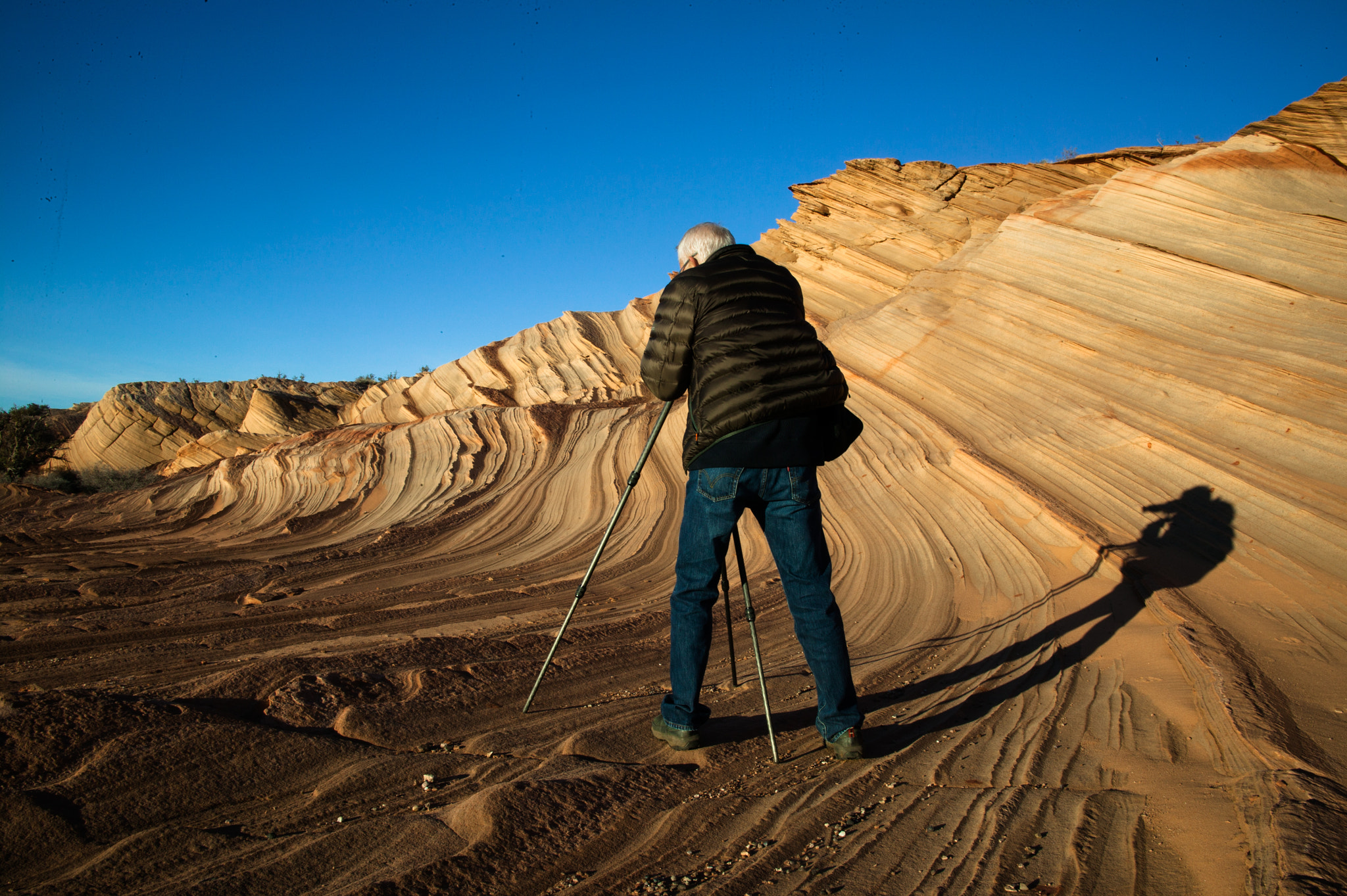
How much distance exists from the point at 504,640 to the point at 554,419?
7.46 m

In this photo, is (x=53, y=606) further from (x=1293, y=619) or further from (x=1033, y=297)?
(x=1033, y=297)

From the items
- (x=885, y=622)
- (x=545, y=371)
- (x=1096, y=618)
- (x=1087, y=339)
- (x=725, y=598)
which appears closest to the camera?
(x=725, y=598)

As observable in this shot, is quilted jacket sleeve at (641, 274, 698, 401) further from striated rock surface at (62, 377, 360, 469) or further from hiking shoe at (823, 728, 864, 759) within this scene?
striated rock surface at (62, 377, 360, 469)

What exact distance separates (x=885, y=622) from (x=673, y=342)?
275 cm

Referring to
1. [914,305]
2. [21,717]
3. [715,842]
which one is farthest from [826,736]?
[914,305]

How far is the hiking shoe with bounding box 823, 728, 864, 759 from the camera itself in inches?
99.0

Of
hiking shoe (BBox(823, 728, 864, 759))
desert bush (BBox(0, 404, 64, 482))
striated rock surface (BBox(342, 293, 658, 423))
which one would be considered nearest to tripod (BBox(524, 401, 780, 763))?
hiking shoe (BBox(823, 728, 864, 759))

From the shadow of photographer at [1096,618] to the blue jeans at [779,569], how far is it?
0.31 m

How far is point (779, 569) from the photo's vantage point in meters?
2.63

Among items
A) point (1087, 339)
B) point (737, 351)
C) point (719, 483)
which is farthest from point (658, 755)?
point (1087, 339)

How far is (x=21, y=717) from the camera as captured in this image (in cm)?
238

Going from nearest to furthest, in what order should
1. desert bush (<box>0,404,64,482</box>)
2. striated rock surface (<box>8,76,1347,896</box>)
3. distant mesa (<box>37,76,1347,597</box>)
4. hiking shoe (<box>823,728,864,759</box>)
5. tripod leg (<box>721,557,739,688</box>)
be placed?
striated rock surface (<box>8,76,1347,896</box>), hiking shoe (<box>823,728,864,759</box>), tripod leg (<box>721,557,739,688</box>), distant mesa (<box>37,76,1347,597</box>), desert bush (<box>0,404,64,482</box>)

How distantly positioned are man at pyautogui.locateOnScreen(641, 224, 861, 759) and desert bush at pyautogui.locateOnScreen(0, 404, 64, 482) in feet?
80.0

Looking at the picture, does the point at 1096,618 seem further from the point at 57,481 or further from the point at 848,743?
the point at 57,481
